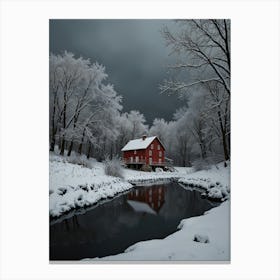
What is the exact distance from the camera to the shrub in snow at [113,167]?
18.4 ft

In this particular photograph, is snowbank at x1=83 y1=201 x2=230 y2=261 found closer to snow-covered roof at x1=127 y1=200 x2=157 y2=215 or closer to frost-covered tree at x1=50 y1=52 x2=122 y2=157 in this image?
snow-covered roof at x1=127 y1=200 x2=157 y2=215

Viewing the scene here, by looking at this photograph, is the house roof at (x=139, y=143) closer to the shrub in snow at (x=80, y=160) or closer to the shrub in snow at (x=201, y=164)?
the shrub in snow at (x=80, y=160)

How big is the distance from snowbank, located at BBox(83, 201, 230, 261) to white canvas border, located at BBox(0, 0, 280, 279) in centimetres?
13

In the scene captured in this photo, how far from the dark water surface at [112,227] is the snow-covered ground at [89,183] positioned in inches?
11.1

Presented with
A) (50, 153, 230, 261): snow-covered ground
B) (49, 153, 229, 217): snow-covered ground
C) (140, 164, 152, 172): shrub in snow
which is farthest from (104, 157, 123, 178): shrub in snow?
(140, 164, 152, 172): shrub in snow

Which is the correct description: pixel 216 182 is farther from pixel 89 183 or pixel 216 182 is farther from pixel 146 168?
pixel 89 183

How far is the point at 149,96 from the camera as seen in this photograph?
155 inches

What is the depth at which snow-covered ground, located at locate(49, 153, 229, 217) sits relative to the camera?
3.55m

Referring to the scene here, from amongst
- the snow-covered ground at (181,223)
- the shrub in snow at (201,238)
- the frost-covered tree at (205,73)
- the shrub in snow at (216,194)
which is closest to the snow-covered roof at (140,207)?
the snow-covered ground at (181,223)
